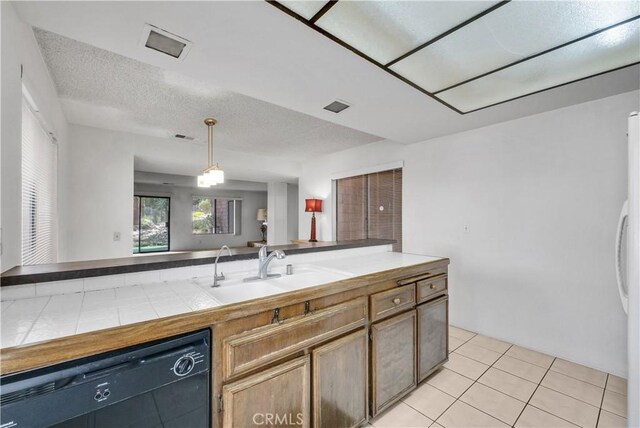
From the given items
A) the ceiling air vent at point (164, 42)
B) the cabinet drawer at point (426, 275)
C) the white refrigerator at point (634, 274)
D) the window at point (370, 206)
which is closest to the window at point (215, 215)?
the window at point (370, 206)

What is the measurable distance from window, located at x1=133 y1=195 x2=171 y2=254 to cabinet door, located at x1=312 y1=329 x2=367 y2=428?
8260 mm

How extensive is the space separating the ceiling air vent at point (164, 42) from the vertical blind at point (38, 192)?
1.02m

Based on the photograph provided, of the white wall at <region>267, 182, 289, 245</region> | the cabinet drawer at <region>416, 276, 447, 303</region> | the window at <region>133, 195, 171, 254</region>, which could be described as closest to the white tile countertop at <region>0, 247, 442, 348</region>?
the cabinet drawer at <region>416, 276, 447, 303</region>

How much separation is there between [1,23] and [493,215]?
3.87 meters

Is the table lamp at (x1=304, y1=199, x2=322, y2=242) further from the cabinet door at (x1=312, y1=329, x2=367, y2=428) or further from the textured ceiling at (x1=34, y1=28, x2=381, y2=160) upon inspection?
the cabinet door at (x1=312, y1=329, x2=367, y2=428)

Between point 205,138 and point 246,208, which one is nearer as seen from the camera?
point 205,138

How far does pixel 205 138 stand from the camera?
4133 mm

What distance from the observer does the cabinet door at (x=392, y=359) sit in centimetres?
171

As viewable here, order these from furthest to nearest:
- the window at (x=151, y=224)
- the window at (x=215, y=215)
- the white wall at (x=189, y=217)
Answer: the window at (x=215, y=215) → the white wall at (x=189, y=217) → the window at (x=151, y=224)

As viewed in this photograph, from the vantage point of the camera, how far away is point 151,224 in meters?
8.19

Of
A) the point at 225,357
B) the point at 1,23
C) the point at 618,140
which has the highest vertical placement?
the point at 1,23

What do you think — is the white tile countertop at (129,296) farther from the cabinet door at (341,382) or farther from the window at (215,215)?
the window at (215,215)

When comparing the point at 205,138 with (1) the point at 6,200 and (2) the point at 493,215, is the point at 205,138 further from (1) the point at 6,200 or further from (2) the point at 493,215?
(2) the point at 493,215

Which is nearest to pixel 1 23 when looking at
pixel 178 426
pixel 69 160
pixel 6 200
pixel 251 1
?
pixel 6 200
